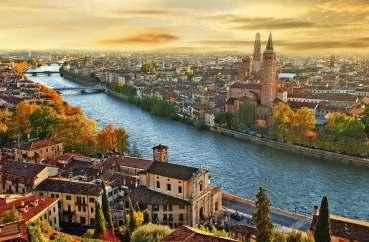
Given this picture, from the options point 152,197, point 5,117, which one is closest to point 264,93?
point 5,117

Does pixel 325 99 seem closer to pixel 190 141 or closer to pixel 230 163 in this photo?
pixel 190 141

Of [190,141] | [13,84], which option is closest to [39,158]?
[190,141]

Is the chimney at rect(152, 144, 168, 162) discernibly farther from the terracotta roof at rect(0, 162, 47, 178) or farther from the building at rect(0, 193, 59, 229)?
the building at rect(0, 193, 59, 229)

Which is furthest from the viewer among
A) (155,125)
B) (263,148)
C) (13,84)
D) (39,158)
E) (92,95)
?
(92,95)

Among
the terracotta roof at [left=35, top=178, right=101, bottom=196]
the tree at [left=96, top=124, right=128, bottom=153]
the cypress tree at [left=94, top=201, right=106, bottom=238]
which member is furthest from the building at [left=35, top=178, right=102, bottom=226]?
the tree at [left=96, top=124, right=128, bottom=153]

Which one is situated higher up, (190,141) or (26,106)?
(26,106)

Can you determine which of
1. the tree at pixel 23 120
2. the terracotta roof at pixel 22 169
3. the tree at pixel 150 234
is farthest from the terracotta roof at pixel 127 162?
the tree at pixel 23 120

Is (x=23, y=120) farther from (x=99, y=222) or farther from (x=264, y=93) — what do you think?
(x=264, y=93)

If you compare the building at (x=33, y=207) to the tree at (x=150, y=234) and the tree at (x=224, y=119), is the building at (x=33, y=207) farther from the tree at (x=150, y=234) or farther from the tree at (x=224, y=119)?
the tree at (x=224, y=119)
